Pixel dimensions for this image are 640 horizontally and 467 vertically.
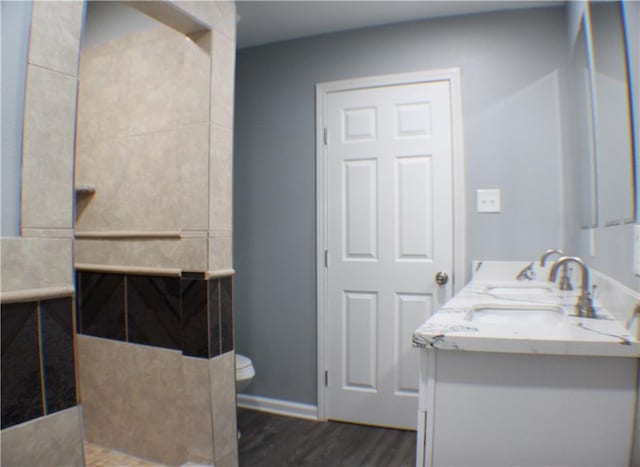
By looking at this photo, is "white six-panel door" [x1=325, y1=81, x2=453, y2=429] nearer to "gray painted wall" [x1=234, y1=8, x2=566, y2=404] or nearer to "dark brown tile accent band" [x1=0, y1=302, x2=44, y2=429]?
"gray painted wall" [x1=234, y1=8, x2=566, y2=404]

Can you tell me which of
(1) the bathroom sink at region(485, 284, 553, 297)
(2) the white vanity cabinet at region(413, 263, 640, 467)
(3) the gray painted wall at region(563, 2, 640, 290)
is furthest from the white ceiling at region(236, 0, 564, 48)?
(2) the white vanity cabinet at region(413, 263, 640, 467)

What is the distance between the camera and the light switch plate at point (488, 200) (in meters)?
2.45

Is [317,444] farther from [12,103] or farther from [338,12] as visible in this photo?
[338,12]

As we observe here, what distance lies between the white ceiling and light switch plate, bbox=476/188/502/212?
1008mm

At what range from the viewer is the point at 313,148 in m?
2.77

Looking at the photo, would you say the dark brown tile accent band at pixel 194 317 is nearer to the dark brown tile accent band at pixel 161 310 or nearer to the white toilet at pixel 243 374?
the dark brown tile accent band at pixel 161 310

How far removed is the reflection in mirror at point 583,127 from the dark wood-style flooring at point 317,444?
145cm

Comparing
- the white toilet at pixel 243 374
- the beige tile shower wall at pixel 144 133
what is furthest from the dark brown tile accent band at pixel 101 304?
the white toilet at pixel 243 374

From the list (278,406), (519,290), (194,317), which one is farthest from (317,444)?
(519,290)

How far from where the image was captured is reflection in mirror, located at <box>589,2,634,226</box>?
1.16 meters

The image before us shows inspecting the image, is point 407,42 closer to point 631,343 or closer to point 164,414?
point 631,343

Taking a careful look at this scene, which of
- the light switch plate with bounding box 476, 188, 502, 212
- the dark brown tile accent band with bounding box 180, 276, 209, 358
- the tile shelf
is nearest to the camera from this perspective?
the dark brown tile accent band with bounding box 180, 276, 209, 358

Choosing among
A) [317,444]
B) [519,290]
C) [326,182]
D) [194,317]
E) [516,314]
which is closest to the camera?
[516,314]

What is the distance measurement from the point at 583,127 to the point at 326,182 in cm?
137
